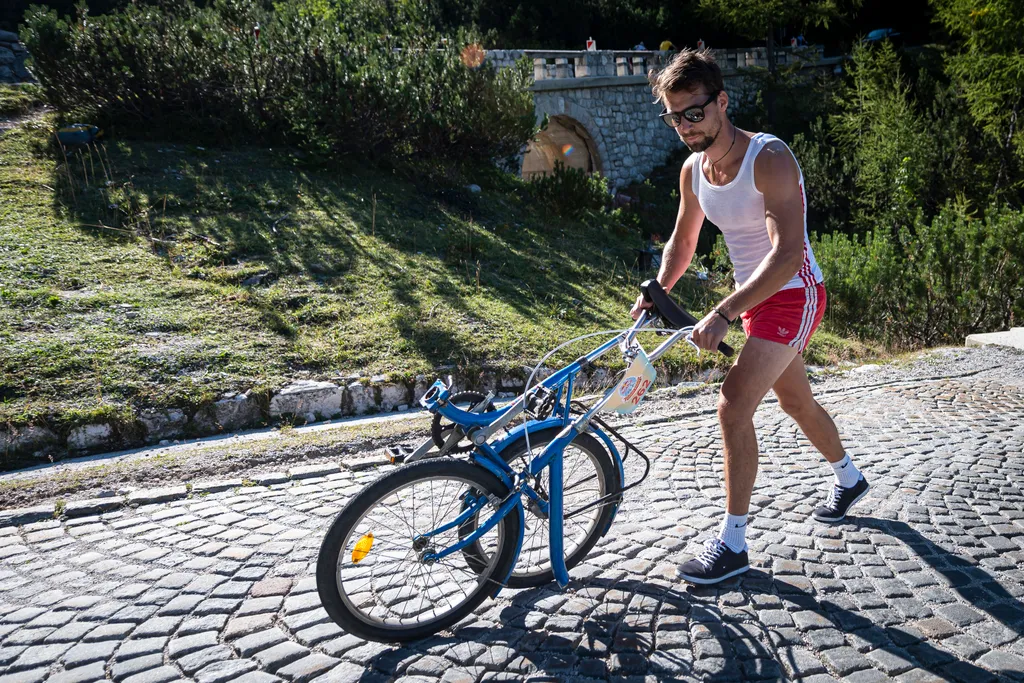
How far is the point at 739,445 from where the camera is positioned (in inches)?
130

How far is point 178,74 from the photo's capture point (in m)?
11.7

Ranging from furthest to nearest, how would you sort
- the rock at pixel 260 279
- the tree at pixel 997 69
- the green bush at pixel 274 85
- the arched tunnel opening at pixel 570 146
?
1. the arched tunnel opening at pixel 570 146
2. the tree at pixel 997 69
3. the green bush at pixel 274 85
4. the rock at pixel 260 279

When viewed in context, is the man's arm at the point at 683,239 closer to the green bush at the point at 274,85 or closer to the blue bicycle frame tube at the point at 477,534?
the blue bicycle frame tube at the point at 477,534

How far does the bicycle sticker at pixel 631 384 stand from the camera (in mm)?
3086

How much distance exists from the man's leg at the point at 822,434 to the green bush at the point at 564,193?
954 centimetres

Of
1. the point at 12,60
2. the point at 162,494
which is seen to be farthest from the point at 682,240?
the point at 12,60

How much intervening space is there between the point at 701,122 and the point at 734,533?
1.71 m

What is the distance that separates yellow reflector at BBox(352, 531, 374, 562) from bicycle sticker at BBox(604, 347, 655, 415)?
1000 millimetres

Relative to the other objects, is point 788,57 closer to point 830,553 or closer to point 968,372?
point 968,372

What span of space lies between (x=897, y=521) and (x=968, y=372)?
4.45 metres

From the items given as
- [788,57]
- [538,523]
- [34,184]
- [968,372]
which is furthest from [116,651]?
[788,57]

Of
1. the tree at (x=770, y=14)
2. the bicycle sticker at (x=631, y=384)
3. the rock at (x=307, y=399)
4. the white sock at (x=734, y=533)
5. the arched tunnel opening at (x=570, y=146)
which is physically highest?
the tree at (x=770, y=14)

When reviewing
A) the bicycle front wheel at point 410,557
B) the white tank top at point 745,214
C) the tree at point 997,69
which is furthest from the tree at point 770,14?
the bicycle front wheel at point 410,557

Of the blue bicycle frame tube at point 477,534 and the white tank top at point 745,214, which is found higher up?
the white tank top at point 745,214
